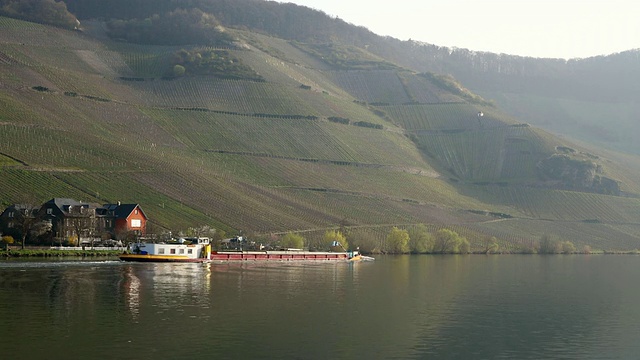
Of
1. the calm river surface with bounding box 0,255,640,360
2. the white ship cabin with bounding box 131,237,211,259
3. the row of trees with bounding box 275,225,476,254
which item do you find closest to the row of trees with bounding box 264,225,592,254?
the row of trees with bounding box 275,225,476,254

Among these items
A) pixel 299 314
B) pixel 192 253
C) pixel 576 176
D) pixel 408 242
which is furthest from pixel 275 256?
pixel 576 176

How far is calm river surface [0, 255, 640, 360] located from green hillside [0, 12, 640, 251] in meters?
37.3

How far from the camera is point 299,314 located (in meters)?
53.4

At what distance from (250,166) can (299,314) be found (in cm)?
10007

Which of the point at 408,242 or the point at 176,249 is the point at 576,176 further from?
the point at 176,249

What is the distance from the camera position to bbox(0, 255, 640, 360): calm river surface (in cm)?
4203

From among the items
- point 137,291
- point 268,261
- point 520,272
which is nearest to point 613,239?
point 520,272

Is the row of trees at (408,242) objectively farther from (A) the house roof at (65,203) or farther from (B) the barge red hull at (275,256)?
(A) the house roof at (65,203)

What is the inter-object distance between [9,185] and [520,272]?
63206 mm

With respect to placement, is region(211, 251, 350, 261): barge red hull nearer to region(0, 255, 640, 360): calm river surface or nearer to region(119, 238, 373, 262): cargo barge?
region(119, 238, 373, 262): cargo barge

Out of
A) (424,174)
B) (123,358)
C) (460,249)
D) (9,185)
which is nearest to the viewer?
(123,358)

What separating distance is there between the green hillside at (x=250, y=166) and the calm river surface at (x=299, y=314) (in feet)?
122

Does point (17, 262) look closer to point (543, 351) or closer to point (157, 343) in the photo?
point (157, 343)

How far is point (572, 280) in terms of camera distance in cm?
8762
